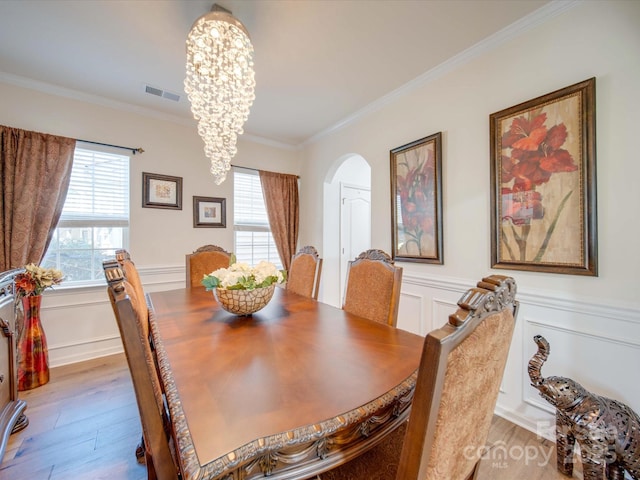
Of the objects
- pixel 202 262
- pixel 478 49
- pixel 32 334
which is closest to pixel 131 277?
pixel 202 262

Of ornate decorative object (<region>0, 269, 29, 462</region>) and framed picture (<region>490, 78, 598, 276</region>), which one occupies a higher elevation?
framed picture (<region>490, 78, 598, 276</region>)

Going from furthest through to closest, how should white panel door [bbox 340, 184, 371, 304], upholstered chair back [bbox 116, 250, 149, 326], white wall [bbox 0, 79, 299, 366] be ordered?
white panel door [bbox 340, 184, 371, 304] → white wall [bbox 0, 79, 299, 366] → upholstered chair back [bbox 116, 250, 149, 326]

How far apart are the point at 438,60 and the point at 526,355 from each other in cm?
235

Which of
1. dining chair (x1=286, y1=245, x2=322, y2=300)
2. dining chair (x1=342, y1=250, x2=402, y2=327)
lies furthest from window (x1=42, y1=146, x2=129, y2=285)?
dining chair (x1=342, y1=250, x2=402, y2=327)

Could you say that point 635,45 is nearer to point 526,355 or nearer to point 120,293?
point 526,355

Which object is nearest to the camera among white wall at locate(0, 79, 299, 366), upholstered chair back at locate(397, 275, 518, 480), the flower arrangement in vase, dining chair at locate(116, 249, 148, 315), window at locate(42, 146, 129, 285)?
upholstered chair back at locate(397, 275, 518, 480)

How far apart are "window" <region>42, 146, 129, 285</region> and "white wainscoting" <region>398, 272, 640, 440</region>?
356 cm

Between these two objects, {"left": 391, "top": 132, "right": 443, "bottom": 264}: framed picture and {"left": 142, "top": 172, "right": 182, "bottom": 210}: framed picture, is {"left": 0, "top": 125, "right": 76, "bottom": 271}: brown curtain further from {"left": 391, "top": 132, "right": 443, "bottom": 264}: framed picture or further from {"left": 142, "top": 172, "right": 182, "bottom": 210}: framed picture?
{"left": 391, "top": 132, "right": 443, "bottom": 264}: framed picture

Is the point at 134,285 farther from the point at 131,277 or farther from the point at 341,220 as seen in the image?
the point at 341,220

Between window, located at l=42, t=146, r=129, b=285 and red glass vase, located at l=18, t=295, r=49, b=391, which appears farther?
window, located at l=42, t=146, r=129, b=285

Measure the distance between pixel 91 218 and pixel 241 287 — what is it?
8.02ft

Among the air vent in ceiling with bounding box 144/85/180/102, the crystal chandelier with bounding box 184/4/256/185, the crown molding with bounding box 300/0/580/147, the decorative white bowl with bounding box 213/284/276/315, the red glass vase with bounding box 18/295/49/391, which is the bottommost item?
the red glass vase with bounding box 18/295/49/391

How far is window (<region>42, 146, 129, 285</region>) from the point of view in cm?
262

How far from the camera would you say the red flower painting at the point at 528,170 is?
1.61 meters
